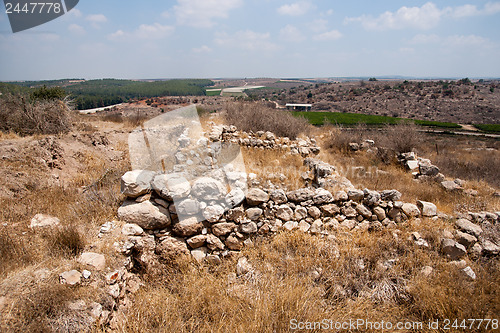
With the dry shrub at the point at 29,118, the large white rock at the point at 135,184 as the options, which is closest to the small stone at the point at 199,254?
the large white rock at the point at 135,184

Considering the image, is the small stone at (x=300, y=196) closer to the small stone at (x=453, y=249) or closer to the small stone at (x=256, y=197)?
the small stone at (x=256, y=197)

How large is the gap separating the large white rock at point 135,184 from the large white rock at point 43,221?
1.01m

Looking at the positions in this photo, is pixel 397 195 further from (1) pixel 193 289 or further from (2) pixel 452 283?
(1) pixel 193 289

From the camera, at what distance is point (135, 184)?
11.1 ft

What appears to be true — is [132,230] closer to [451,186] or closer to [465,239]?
[465,239]

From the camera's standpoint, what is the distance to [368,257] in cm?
337

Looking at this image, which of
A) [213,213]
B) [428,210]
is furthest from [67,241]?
[428,210]

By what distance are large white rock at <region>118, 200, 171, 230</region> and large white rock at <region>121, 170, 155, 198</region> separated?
0.18 meters

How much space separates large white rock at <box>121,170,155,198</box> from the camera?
3.39 meters

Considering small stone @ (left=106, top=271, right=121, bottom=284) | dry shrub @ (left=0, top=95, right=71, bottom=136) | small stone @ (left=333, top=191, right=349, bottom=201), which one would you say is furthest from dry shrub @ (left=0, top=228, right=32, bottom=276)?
dry shrub @ (left=0, top=95, right=71, bottom=136)

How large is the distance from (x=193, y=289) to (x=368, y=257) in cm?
251

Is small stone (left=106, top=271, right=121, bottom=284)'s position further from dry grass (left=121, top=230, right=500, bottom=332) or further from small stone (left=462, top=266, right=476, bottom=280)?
small stone (left=462, top=266, right=476, bottom=280)

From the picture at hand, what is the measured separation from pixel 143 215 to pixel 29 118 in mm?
8671

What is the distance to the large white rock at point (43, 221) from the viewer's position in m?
3.19
